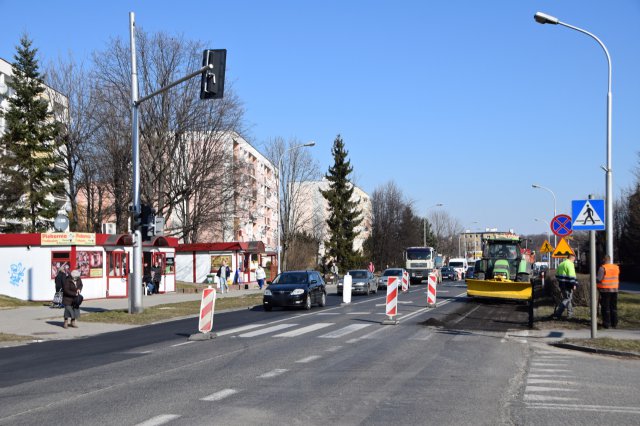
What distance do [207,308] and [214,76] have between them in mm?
5976

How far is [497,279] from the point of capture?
29922mm

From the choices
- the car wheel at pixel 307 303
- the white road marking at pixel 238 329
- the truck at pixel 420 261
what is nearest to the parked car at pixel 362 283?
the car wheel at pixel 307 303

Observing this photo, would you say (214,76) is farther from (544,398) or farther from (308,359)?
(544,398)

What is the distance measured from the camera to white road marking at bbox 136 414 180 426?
7273mm

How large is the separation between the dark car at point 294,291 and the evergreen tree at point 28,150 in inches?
1012

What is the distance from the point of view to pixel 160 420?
743 cm

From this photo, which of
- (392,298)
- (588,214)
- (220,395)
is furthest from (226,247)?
(220,395)

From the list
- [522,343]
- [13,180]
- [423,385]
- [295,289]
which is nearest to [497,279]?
[295,289]

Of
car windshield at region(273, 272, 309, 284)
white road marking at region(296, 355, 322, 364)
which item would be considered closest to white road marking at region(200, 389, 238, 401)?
white road marking at region(296, 355, 322, 364)

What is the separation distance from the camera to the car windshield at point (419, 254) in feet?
196

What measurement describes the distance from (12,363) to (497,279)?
21.5 meters

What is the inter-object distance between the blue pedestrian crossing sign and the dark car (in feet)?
44.9

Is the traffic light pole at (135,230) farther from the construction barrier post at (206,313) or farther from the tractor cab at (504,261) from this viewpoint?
the tractor cab at (504,261)

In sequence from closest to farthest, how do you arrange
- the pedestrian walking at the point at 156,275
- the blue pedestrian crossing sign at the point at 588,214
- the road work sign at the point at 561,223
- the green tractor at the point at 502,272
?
the blue pedestrian crossing sign at the point at 588,214 → the road work sign at the point at 561,223 → the green tractor at the point at 502,272 → the pedestrian walking at the point at 156,275
